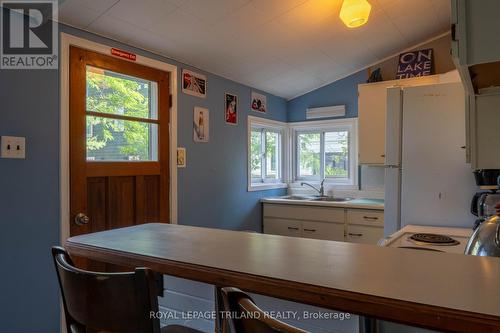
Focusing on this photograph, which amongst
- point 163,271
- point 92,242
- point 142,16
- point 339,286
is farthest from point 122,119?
point 339,286

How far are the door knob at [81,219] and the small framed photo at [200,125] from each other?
1111 millimetres

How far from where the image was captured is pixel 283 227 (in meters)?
3.69

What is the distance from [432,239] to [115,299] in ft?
5.02

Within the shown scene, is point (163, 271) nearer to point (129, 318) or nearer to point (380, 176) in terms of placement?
point (129, 318)

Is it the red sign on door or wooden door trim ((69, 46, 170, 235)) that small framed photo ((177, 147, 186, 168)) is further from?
the red sign on door

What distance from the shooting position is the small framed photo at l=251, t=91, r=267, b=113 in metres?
3.67

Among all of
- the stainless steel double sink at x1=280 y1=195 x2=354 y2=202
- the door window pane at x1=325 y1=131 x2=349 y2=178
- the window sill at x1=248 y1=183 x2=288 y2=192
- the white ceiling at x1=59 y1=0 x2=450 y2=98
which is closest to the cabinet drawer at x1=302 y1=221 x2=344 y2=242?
the stainless steel double sink at x1=280 y1=195 x2=354 y2=202

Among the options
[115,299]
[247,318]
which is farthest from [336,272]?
[115,299]

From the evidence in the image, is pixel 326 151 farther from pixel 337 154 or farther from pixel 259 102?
pixel 259 102

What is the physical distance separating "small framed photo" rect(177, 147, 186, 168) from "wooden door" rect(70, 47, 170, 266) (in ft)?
0.40

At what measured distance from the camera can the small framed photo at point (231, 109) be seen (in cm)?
327

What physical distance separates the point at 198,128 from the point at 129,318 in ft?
7.53

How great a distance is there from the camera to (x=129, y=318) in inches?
27.7

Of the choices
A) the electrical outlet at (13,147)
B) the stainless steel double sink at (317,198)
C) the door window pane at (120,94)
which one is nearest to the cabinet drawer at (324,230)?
the stainless steel double sink at (317,198)
